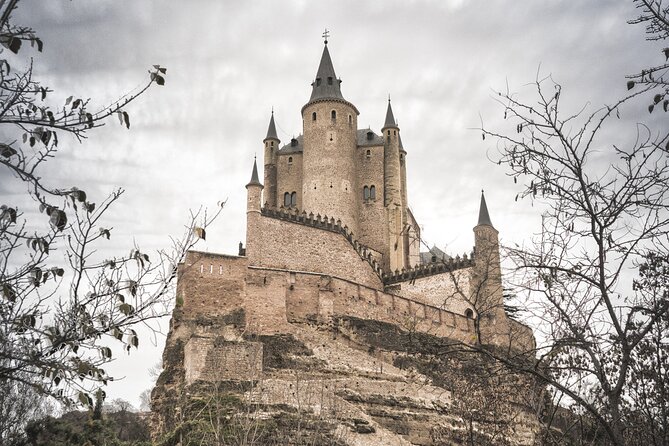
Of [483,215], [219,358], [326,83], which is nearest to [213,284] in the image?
[219,358]

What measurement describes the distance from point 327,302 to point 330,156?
1454cm

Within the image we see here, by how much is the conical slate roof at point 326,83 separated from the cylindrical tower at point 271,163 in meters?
3.93

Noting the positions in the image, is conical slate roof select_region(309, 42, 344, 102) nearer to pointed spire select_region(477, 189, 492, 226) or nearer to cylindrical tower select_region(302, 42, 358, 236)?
cylindrical tower select_region(302, 42, 358, 236)

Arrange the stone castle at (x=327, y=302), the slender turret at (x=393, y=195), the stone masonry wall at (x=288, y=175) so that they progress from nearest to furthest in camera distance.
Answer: the stone castle at (x=327, y=302) < the slender turret at (x=393, y=195) < the stone masonry wall at (x=288, y=175)

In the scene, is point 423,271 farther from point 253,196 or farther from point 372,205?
point 253,196

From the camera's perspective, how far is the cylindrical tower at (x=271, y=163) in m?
53.5

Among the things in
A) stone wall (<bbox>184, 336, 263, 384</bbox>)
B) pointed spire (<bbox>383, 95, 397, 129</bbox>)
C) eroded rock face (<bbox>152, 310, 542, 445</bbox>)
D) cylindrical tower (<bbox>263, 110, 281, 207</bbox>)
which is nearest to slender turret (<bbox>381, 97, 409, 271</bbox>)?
pointed spire (<bbox>383, 95, 397, 129</bbox>)

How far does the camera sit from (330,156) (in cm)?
5191

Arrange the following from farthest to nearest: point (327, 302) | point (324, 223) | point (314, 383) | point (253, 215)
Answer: point (324, 223) → point (253, 215) → point (327, 302) → point (314, 383)

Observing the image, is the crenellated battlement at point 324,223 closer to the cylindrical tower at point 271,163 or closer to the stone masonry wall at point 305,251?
the stone masonry wall at point 305,251

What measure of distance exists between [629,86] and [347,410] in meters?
23.8

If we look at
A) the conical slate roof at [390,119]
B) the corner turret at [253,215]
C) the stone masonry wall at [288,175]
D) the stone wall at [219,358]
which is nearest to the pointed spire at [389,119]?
the conical slate roof at [390,119]

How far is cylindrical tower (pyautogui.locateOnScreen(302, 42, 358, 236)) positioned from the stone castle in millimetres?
79

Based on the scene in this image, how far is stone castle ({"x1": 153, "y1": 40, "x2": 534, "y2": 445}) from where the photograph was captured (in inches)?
1261
